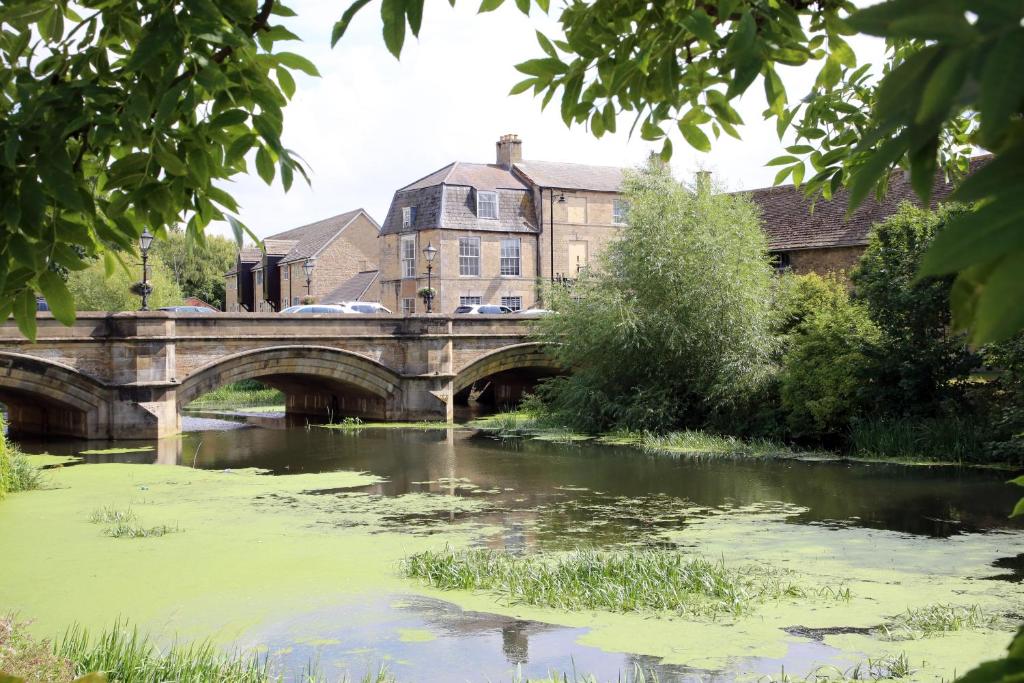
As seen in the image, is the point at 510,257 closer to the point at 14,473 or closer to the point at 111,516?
the point at 14,473

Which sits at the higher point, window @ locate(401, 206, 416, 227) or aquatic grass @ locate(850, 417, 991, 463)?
window @ locate(401, 206, 416, 227)

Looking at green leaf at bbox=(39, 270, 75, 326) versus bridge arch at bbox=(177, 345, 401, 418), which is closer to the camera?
green leaf at bbox=(39, 270, 75, 326)

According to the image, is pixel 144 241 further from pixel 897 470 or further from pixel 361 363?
pixel 897 470

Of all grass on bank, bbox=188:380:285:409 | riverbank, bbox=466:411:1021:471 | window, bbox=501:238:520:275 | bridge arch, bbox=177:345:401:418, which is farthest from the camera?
window, bbox=501:238:520:275

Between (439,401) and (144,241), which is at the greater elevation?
(144,241)

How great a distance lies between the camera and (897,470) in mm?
17406

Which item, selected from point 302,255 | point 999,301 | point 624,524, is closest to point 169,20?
point 999,301

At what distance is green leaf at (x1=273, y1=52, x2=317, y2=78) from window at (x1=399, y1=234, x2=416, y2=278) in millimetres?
38224

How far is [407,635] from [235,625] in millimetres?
1413

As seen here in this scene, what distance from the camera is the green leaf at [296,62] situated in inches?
121

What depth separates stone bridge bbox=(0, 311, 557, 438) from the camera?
2338 cm

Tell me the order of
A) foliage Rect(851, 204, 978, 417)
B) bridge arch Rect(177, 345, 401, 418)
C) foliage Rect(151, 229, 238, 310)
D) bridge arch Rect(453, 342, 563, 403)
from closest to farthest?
foliage Rect(851, 204, 978, 417) → bridge arch Rect(177, 345, 401, 418) → bridge arch Rect(453, 342, 563, 403) → foliage Rect(151, 229, 238, 310)

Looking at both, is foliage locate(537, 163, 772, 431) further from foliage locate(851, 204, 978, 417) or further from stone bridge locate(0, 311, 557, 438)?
stone bridge locate(0, 311, 557, 438)

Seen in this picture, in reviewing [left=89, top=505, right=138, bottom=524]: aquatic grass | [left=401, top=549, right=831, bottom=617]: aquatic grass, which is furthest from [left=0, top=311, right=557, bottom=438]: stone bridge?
[left=401, top=549, right=831, bottom=617]: aquatic grass
